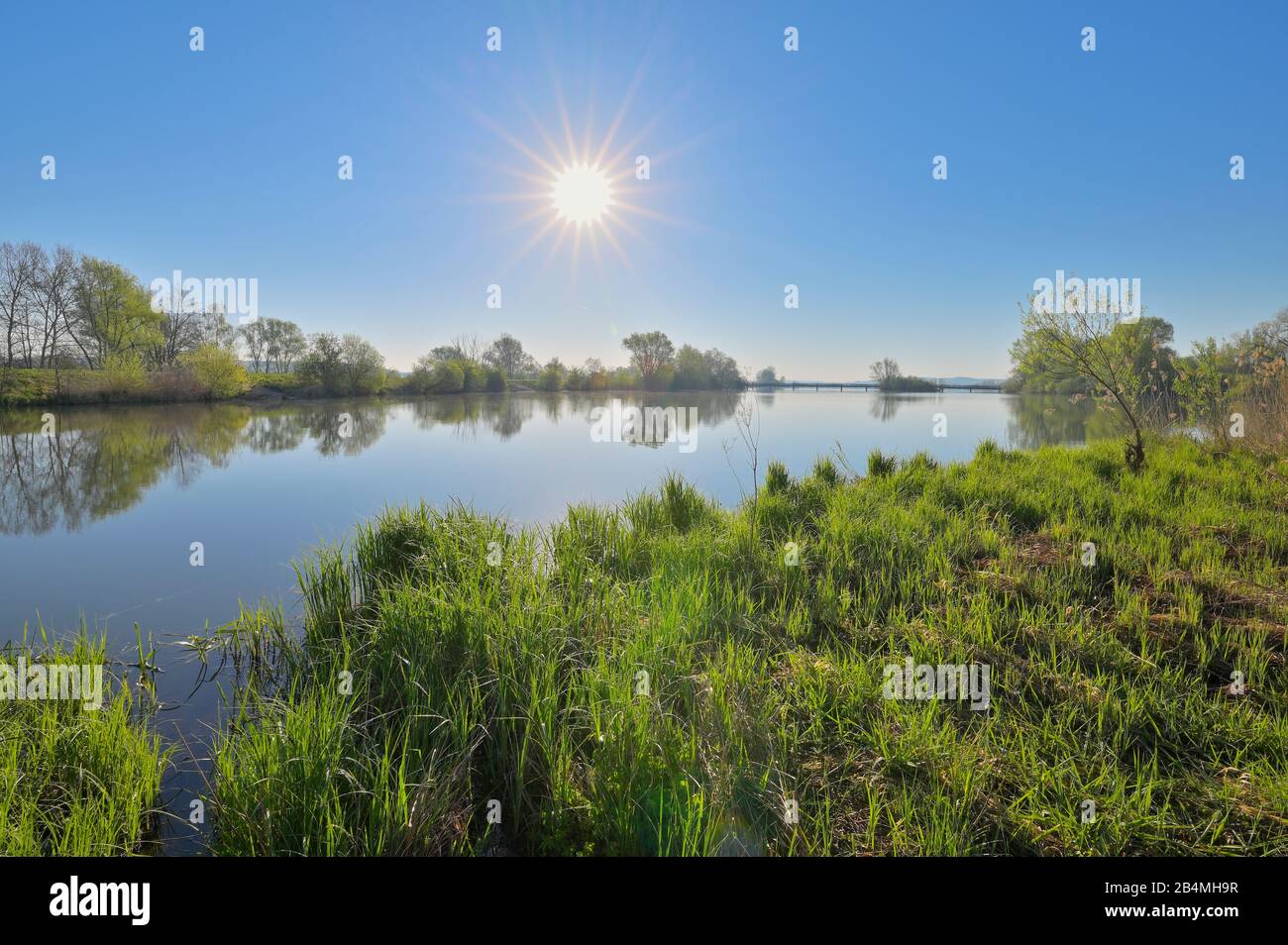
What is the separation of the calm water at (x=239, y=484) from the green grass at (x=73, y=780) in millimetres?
343

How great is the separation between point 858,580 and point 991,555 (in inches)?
61.8

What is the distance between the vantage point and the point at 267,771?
2201 mm

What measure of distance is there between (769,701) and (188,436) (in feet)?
72.9

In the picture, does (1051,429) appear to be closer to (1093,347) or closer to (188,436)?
(1093,347)

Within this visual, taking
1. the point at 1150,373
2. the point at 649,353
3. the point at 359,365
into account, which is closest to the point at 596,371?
the point at 649,353

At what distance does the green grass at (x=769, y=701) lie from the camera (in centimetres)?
216

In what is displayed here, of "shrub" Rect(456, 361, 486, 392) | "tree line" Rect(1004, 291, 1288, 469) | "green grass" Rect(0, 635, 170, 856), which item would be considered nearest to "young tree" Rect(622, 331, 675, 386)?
"shrub" Rect(456, 361, 486, 392)

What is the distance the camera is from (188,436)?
18516 millimetres

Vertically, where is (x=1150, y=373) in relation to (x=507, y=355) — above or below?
below

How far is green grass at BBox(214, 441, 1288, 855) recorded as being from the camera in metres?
2.16

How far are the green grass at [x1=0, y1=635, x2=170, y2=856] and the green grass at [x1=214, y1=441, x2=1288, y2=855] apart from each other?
0.37 m
